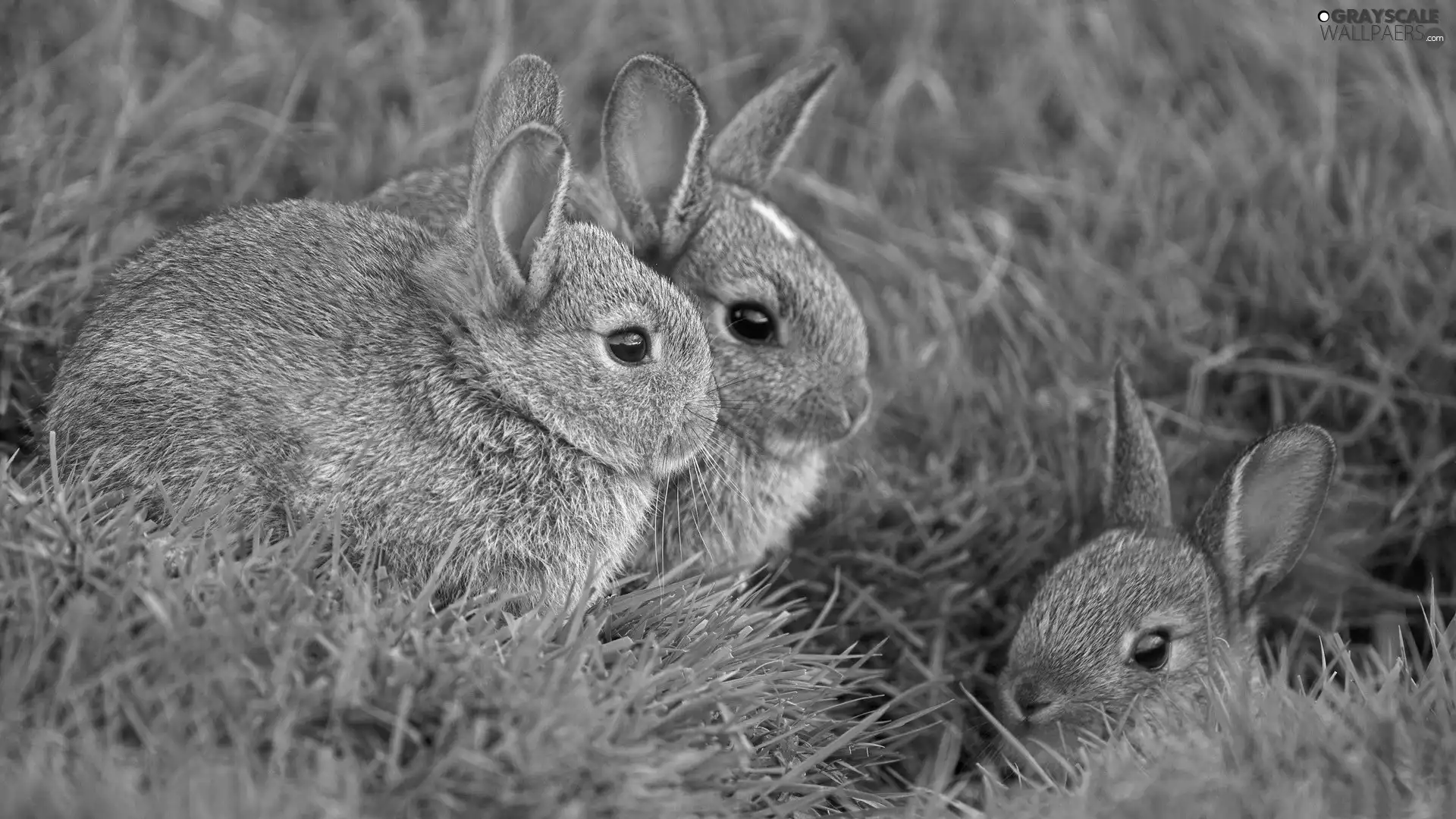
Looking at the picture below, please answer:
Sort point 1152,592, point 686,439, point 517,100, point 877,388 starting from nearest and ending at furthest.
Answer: point 517,100, point 686,439, point 1152,592, point 877,388

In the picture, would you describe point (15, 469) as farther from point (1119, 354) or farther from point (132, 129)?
point (1119, 354)

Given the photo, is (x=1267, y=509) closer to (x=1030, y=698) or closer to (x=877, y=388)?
(x=1030, y=698)

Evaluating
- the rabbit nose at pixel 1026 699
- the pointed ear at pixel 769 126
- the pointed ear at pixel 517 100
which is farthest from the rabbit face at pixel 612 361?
the rabbit nose at pixel 1026 699

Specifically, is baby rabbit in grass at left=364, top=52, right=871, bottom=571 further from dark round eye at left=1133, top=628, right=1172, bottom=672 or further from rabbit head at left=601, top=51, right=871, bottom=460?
dark round eye at left=1133, top=628, right=1172, bottom=672

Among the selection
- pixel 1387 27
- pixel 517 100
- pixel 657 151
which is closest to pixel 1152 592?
pixel 657 151

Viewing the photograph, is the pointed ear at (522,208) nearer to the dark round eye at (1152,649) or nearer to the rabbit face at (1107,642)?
the rabbit face at (1107,642)
